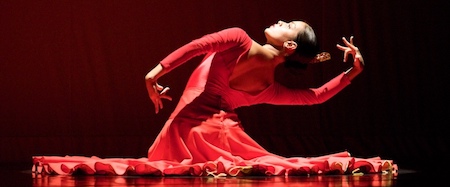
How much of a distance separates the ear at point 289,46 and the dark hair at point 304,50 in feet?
0.09

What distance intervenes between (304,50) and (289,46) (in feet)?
0.26

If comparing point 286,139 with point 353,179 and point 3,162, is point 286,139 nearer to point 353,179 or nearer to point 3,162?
point 3,162

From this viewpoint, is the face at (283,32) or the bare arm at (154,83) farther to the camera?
the face at (283,32)

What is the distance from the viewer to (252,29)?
4801 mm

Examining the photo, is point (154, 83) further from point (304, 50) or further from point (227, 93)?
point (304, 50)

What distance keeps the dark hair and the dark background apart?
128 centimetres

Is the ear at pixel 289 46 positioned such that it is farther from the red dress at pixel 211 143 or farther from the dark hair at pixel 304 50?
the red dress at pixel 211 143

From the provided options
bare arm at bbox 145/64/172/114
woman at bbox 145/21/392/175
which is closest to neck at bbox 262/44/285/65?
woman at bbox 145/21/392/175

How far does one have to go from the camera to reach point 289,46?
10.5ft

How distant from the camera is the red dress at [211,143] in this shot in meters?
2.96

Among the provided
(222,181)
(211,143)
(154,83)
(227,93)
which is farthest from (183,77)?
(222,181)

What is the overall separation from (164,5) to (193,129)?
173 cm

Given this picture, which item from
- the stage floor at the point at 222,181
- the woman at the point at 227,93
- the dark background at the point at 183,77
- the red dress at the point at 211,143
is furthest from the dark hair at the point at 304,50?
the dark background at the point at 183,77

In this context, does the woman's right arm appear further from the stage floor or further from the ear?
the stage floor
